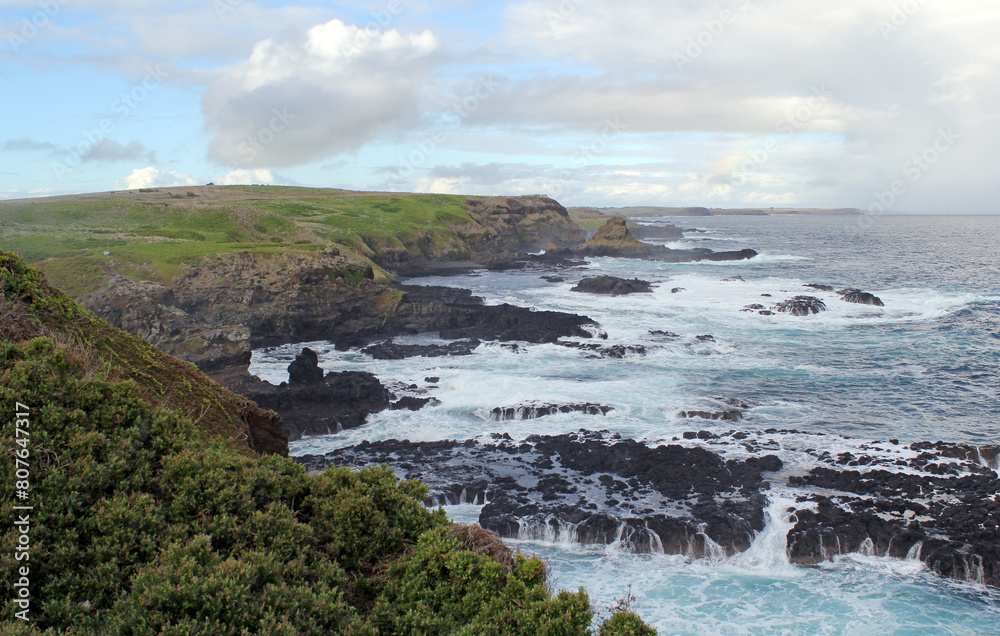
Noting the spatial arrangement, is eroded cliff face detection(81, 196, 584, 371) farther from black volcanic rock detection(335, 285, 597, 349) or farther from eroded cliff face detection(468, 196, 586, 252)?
eroded cliff face detection(468, 196, 586, 252)

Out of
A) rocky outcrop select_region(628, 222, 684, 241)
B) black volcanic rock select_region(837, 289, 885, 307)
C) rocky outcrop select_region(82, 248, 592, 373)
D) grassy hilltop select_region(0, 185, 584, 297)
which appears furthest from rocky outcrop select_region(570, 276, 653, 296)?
rocky outcrop select_region(628, 222, 684, 241)

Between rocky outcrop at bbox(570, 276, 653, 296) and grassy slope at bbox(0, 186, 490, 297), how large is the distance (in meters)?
20.1

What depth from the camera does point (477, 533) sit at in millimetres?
9867

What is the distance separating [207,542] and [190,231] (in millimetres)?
50925

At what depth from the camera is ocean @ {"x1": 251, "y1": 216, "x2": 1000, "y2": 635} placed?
1418 centimetres

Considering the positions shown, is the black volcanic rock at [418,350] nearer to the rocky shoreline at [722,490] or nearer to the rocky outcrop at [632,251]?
the rocky shoreline at [722,490]

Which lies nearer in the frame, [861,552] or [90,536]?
[90,536]

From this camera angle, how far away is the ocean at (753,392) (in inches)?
558

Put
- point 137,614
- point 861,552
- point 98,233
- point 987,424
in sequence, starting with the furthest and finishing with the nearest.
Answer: point 98,233, point 987,424, point 861,552, point 137,614

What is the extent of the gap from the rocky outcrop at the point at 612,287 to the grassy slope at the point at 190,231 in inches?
792

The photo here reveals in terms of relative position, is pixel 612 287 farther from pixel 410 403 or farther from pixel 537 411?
pixel 410 403

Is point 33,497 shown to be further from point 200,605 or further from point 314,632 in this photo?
point 314,632

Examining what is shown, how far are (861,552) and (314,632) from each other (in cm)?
1443

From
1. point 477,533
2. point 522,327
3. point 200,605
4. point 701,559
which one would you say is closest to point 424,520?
point 477,533
